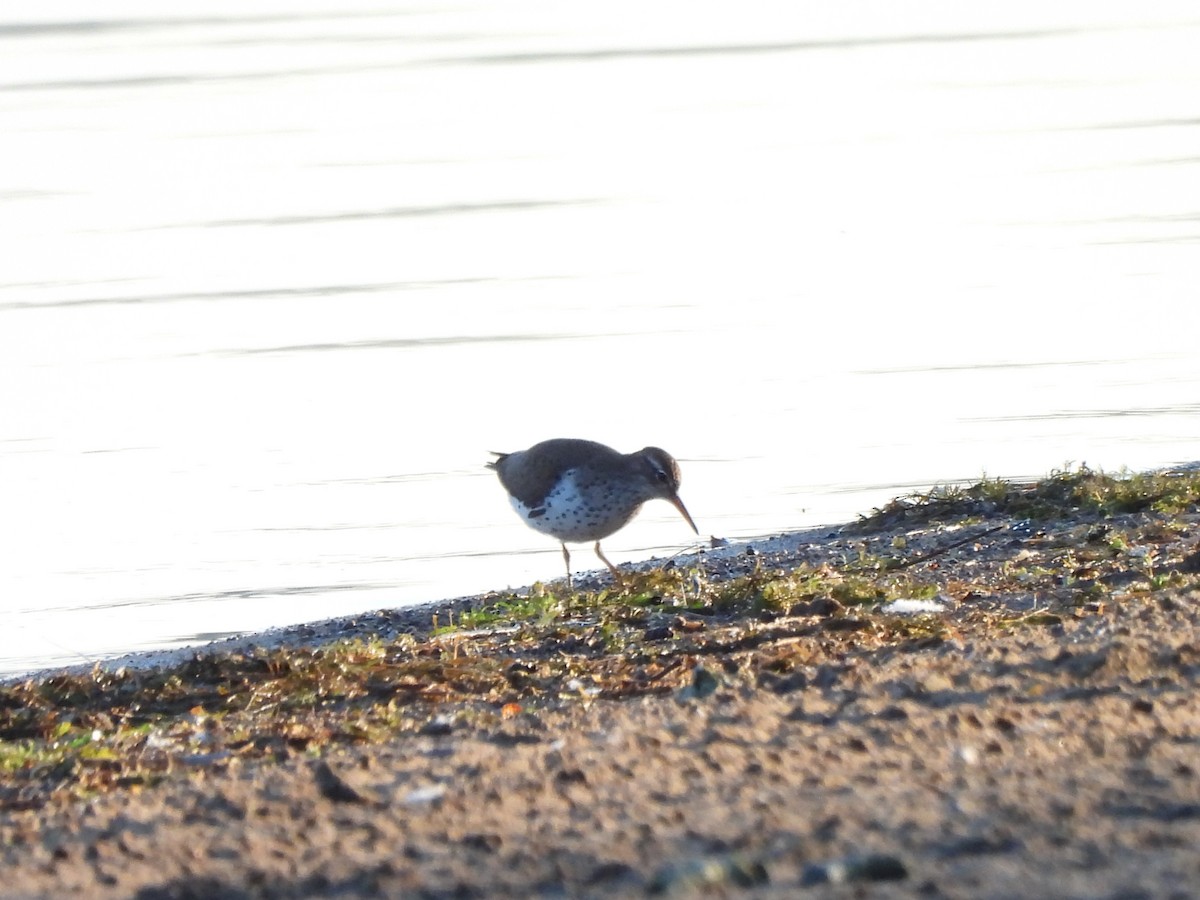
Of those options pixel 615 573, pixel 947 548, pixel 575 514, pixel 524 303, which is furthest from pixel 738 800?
pixel 524 303

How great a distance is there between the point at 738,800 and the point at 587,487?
17.5ft

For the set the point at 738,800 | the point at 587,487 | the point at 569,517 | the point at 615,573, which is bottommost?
the point at 738,800

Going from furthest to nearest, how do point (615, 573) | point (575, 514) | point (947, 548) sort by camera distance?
A: 1. point (575, 514)
2. point (615, 573)
3. point (947, 548)

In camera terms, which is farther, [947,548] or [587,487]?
[587,487]

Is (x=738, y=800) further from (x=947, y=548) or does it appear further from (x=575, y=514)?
(x=575, y=514)

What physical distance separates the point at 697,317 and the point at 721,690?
9.13 meters

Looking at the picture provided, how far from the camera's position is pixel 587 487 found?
9.87 meters

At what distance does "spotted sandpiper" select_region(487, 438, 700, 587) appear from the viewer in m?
9.84

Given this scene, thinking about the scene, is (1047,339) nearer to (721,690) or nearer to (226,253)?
(226,253)

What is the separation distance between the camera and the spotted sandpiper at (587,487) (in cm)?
984

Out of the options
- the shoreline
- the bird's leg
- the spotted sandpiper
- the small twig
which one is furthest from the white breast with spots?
the small twig

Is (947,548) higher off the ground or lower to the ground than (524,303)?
lower

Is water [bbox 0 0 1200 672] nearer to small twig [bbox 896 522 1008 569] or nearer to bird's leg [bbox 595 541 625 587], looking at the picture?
bird's leg [bbox 595 541 625 587]

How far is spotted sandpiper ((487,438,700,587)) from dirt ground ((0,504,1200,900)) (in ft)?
12.1
